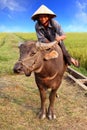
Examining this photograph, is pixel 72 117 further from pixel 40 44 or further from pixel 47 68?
pixel 40 44

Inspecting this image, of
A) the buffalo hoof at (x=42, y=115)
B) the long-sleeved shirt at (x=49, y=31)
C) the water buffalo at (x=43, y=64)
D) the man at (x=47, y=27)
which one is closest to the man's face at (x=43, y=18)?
the man at (x=47, y=27)

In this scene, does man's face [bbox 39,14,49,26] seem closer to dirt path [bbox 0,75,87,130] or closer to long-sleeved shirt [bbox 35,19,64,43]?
long-sleeved shirt [bbox 35,19,64,43]

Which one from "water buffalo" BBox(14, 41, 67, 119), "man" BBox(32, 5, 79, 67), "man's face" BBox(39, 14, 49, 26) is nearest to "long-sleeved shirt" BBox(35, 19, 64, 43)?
"man" BBox(32, 5, 79, 67)

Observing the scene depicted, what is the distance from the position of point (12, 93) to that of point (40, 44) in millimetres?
2460

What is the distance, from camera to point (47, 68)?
4.45 m

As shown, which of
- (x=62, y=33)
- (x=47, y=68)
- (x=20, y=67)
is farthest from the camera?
(x=62, y=33)

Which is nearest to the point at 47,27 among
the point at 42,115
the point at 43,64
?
the point at 43,64

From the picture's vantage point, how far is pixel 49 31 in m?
5.07

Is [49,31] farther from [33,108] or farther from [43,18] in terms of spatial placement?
[33,108]

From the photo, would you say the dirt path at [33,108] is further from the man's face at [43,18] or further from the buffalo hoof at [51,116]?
the man's face at [43,18]

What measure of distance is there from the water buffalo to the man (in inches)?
→ 9.2

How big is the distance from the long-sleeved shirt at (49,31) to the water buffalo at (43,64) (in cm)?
26

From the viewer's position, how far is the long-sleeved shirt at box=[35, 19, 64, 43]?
16.1 ft

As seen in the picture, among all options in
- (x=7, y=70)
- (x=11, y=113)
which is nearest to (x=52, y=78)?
(x=11, y=113)
